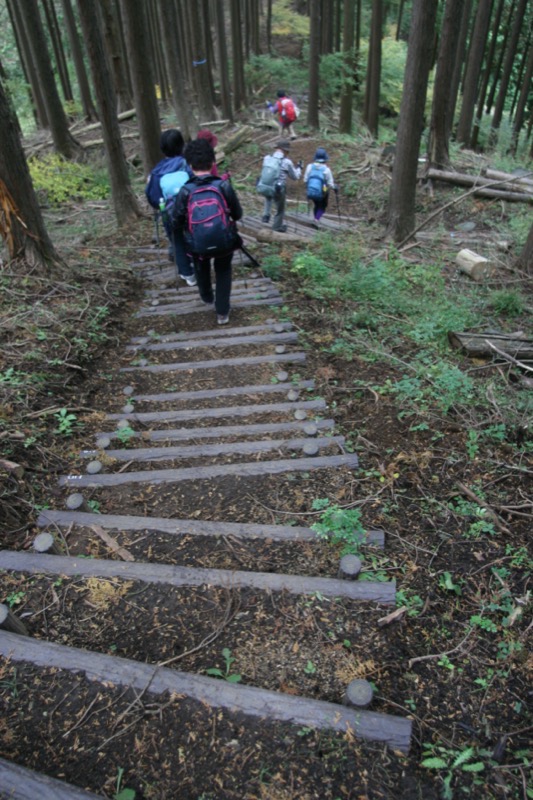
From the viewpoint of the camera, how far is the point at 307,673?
7.08ft

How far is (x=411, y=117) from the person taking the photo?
336 inches

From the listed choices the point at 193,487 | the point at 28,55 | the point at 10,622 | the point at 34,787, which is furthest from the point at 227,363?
the point at 28,55

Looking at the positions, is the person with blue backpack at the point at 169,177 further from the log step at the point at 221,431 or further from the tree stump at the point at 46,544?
the tree stump at the point at 46,544

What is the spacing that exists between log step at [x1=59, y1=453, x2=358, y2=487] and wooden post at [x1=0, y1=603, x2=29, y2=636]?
122 cm

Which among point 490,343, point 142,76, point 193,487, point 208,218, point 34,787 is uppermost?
point 142,76

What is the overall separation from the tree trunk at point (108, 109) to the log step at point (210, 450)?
23.4ft

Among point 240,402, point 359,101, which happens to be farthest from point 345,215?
point 359,101

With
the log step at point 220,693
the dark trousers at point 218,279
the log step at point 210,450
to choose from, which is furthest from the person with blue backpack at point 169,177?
the log step at point 220,693

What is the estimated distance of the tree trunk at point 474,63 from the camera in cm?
1544

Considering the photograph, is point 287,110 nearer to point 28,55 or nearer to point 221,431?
point 28,55

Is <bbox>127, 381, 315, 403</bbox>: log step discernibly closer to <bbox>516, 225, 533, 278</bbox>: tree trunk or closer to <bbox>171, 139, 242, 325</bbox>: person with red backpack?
<bbox>171, 139, 242, 325</bbox>: person with red backpack

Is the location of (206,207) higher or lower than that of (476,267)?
higher

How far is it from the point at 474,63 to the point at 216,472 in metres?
18.7

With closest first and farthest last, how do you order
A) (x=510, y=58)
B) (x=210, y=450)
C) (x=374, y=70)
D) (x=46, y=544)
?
(x=46, y=544) → (x=210, y=450) → (x=374, y=70) → (x=510, y=58)
